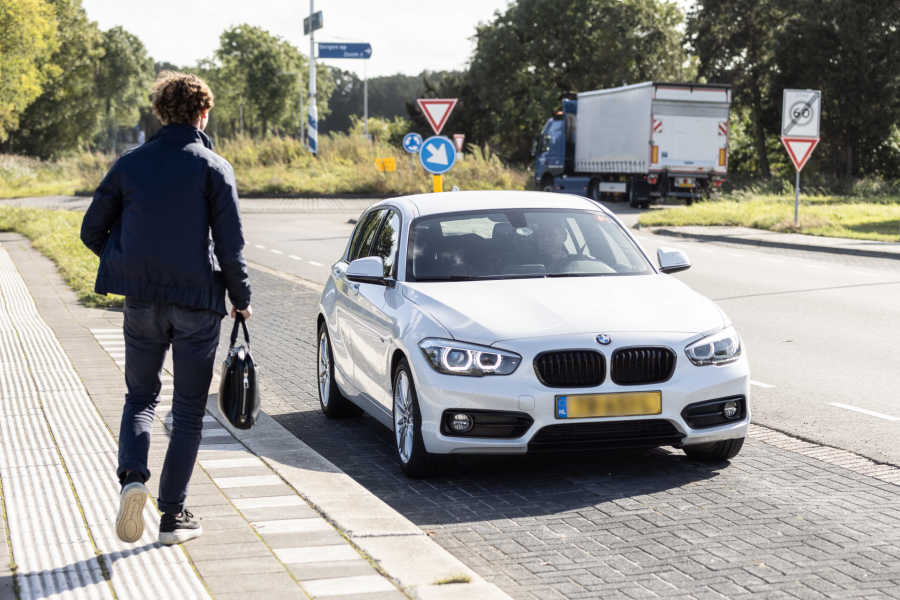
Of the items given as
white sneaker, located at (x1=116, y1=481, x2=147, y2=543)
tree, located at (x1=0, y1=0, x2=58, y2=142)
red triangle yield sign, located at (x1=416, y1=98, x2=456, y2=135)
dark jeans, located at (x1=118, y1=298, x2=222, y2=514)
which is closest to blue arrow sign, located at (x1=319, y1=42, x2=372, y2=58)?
tree, located at (x1=0, y1=0, x2=58, y2=142)

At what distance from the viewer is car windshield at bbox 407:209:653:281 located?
22.5 ft

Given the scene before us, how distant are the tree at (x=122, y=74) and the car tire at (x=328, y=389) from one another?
8890 cm

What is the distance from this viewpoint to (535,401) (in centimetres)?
575

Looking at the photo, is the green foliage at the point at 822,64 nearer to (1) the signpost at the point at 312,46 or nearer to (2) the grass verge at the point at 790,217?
(2) the grass verge at the point at 790,217

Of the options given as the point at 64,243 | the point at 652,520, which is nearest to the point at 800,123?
the point at 64,243

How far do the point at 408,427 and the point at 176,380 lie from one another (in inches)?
74.5

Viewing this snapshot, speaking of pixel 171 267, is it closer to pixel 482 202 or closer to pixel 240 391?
pixel 240 391

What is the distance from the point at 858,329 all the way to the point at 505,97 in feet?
187

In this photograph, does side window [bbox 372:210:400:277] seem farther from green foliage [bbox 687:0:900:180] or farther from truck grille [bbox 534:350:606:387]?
green foliage [bbox 687:0:900:180]

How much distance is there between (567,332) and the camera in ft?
19.1

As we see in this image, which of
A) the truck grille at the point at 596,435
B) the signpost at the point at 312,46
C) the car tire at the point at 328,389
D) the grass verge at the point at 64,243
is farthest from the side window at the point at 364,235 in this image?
the signpost at the point at 312,46

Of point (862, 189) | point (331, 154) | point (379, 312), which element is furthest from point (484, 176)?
point (379, 312)

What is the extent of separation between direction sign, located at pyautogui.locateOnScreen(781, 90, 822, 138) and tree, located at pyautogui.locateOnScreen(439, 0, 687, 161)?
1579 inches

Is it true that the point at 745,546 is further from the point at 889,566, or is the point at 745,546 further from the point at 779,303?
the point at 779,303
